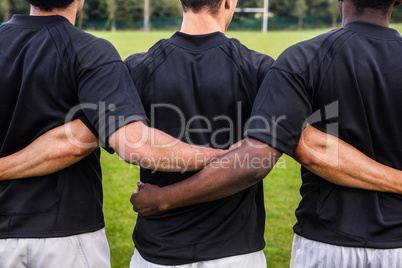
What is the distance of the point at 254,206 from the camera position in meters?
2.32

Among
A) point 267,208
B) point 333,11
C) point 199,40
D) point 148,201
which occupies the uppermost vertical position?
point 199,40

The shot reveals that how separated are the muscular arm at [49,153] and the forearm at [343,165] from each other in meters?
1.02

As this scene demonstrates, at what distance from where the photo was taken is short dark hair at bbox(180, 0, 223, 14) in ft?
7.48

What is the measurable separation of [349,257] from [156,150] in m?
1.02

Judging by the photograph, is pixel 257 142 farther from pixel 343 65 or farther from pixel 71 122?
pixel 71 122

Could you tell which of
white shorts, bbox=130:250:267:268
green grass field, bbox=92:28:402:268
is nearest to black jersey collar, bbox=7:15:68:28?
white shorts, bbox=130:250:267:268

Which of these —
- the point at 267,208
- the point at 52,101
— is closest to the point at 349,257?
the point at 52,101

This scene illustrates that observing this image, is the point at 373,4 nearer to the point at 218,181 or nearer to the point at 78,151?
the point at 218,181

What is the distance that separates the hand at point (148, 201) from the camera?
7.36 ft

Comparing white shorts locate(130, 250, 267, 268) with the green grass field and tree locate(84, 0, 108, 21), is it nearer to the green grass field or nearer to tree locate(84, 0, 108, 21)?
the green grass field

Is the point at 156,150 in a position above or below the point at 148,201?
above

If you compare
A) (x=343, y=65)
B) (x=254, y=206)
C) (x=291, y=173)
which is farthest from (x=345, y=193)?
(x=291, y=173)

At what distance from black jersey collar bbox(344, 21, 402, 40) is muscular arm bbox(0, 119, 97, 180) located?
134 centimetres

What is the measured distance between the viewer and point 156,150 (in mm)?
2113
